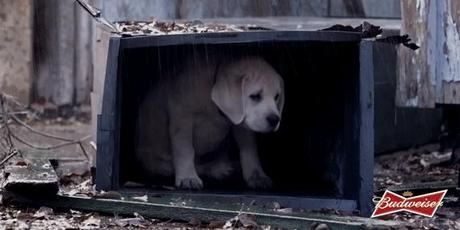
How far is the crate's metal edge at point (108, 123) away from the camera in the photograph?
17.3 feet

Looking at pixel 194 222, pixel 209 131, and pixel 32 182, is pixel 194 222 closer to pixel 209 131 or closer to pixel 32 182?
pixel 32 182

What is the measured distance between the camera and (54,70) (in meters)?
11.0

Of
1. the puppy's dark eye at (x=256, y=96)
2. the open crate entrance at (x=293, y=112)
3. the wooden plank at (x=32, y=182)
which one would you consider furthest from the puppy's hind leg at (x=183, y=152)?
the wooden plank at (x=32, y=182)

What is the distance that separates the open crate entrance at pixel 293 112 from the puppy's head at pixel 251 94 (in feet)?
0.54

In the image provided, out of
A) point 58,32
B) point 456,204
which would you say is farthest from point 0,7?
point 456,204

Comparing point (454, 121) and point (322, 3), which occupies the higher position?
point (322, 3)

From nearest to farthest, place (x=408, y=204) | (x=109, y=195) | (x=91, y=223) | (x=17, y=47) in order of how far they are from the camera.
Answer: (x=91, y=223) → (x=109, y=195) → (x=408, y=204) → (x=17, y=47)

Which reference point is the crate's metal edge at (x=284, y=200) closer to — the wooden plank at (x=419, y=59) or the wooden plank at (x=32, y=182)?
the wooden plank at (x=32, y=182)

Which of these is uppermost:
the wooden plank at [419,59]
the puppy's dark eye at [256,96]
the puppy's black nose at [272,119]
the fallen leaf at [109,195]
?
the wooden plank at [419,59]

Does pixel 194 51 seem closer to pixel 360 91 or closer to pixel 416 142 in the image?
pixel 360 91

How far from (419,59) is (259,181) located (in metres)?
1.28

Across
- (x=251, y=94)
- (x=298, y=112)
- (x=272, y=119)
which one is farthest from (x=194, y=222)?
(x=298, y=112)

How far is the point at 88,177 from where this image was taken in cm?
659

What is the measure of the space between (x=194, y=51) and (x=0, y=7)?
523cm
